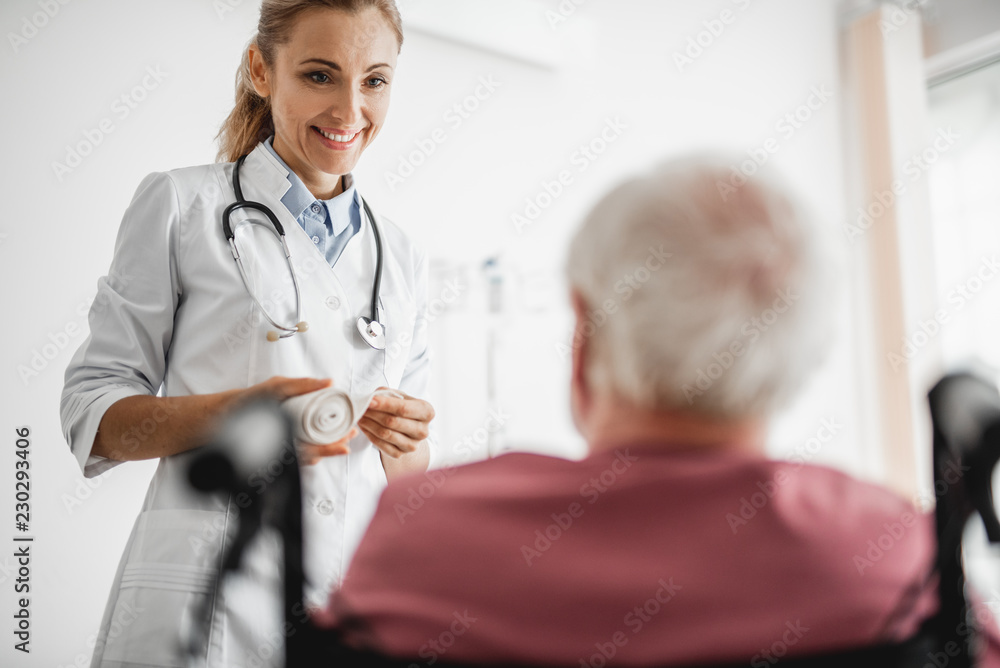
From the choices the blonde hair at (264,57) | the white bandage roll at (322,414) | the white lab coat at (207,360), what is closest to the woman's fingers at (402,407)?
the white lab coat at (207,360)

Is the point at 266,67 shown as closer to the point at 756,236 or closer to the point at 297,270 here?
the point at 297,270

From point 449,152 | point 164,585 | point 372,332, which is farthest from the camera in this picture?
point 449,152

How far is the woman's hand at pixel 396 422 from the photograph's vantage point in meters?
1.15

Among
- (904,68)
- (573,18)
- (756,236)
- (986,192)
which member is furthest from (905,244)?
(756,236)

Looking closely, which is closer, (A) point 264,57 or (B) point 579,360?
(B) point 579,360

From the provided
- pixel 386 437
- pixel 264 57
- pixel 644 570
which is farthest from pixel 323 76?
pixel 644 570

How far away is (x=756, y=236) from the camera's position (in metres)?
0.67

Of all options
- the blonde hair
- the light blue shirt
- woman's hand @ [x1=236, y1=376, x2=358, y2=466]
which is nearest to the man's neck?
woman's hand @ [x1=236, y1=376, x2=358, y2=466]

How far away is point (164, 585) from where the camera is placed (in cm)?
107

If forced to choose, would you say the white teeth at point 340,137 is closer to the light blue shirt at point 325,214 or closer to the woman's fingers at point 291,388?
the light blue shirt at point 325,214

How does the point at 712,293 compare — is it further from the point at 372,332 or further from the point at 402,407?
the point at 372,332

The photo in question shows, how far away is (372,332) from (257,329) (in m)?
0.19

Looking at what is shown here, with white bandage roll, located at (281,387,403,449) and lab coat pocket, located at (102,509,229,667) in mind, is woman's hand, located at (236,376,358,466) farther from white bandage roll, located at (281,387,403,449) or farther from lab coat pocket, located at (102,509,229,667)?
lab coat pocket, located at (102,509,229,667)

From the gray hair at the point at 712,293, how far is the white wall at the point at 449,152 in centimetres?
29
